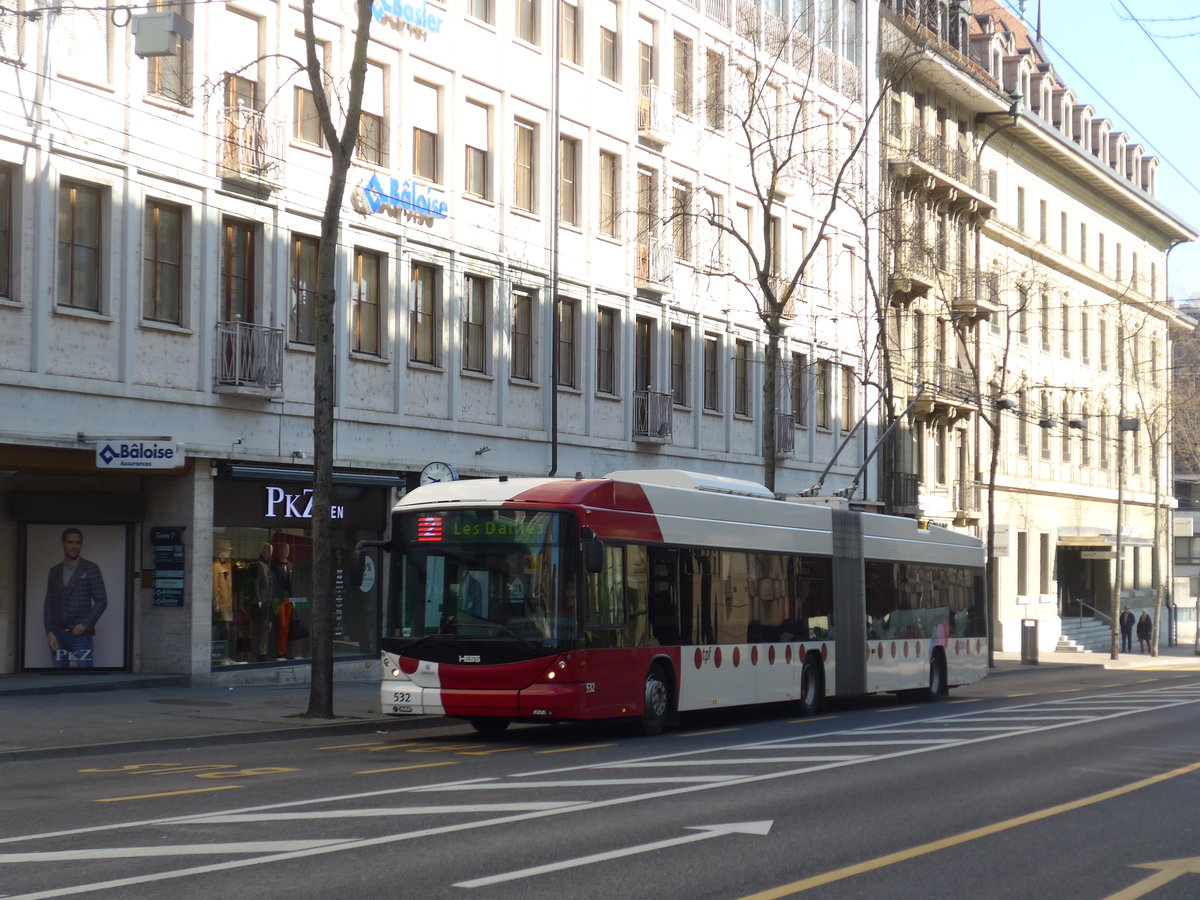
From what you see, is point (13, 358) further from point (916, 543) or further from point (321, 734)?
point (916, 543)

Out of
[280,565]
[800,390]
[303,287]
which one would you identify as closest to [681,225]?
[800,390]

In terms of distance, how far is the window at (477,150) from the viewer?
34.1 meters

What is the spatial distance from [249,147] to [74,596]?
7.44 m

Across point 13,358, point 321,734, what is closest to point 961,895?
point 321,734

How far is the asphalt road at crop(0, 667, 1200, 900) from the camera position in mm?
9297

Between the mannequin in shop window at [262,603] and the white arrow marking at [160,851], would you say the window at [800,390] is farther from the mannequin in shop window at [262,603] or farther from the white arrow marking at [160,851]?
the white arrow marking at [160,851]

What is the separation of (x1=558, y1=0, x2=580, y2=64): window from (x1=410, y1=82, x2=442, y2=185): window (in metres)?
4.92

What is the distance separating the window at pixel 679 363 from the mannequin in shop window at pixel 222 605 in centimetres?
1607

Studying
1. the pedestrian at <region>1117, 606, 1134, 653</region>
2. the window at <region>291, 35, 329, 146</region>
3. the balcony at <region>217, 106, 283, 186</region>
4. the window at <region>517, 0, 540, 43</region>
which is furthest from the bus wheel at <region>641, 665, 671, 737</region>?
the pedestrian at <region>1117, 606, 1134, 653</region>

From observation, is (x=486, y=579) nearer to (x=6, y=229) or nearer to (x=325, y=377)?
(x=325, y=377)

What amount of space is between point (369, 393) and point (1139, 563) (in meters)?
53.9

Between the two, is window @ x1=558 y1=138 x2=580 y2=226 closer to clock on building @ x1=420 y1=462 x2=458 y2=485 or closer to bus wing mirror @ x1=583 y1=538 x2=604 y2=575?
clock on building @ x1=420 y1=462 x2=458 y2=485

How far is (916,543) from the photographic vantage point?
30078 mm

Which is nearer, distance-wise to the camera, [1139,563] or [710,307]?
[710,307]
